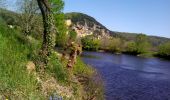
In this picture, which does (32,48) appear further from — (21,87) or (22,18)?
(22,18)

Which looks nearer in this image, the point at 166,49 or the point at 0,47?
the point at 0,47

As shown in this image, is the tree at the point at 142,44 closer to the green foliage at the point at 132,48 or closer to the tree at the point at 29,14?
the green foliage at the point at 132,48

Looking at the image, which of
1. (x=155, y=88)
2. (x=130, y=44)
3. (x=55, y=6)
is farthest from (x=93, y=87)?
(x=130, y=44)

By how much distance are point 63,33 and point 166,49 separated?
8865cm

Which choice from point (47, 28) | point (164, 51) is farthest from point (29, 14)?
point (164, 51)

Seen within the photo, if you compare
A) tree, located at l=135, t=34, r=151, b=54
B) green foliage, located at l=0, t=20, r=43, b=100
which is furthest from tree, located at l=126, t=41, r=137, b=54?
green foliage, located at l=0, t=20, r=43, b=100

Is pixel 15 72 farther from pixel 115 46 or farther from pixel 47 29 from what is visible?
pixel 115 46

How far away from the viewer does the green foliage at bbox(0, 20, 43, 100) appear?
11.7m

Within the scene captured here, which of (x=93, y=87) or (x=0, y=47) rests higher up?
(x=0, y=47)

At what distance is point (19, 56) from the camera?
16.2 meters

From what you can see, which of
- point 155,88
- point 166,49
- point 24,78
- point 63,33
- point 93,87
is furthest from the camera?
point 166,49

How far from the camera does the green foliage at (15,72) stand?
461 inches

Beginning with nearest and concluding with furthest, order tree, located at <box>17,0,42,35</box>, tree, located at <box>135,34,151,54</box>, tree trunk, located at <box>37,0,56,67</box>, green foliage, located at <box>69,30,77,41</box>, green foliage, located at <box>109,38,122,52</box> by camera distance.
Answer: tree trunk, located at <box>37,0,56,67</box>
green foliage, located at <box>69,30,77,41</box>
tree, located at <box>17,0,42,35</box>
tree, located at <box>135,34,151,54</box>
green foliage, located at <box>109,38,122,52</box>

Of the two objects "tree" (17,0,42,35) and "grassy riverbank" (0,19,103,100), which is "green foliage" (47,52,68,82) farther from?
"tree" (17,0,42,35)
